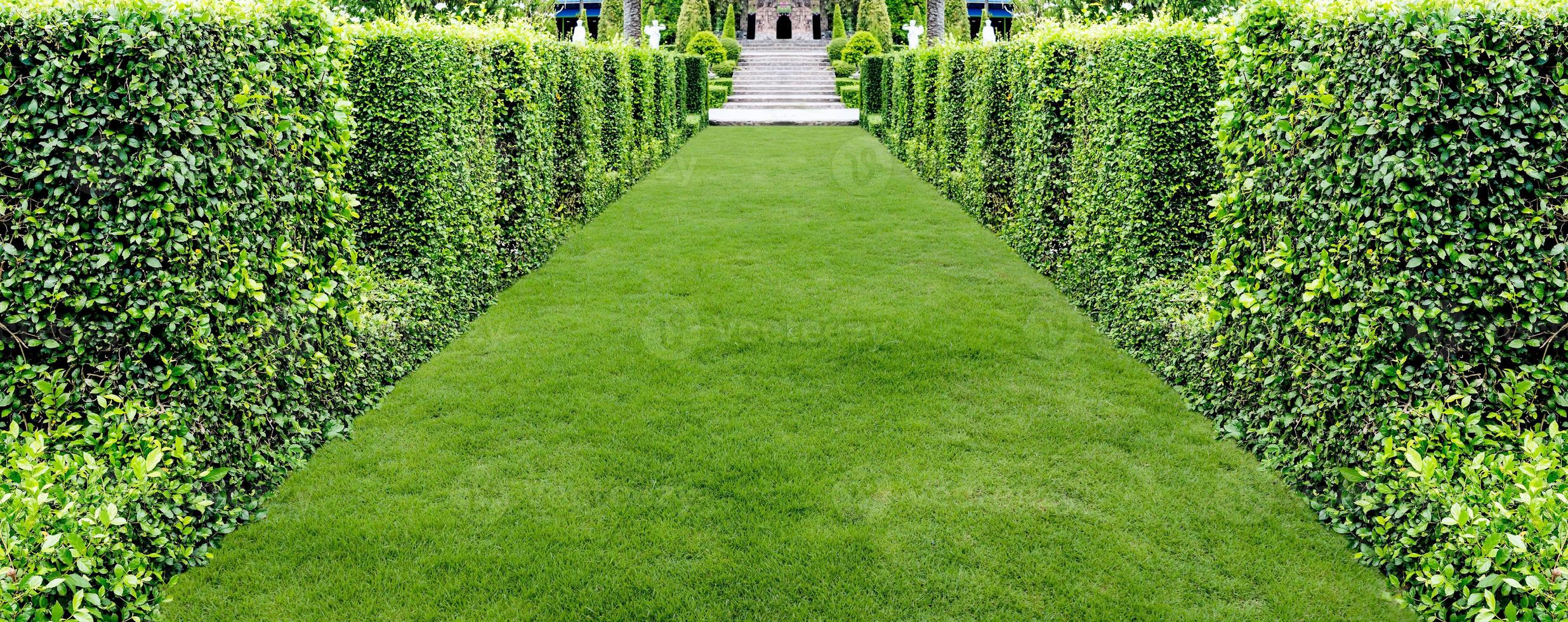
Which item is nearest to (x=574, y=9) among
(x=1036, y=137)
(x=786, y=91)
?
(x=786, y=91)

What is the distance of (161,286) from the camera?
412cm

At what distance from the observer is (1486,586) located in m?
3.46

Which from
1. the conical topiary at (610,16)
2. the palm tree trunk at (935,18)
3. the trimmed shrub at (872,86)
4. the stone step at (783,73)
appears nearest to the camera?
the trimmed shrub at (872,86)

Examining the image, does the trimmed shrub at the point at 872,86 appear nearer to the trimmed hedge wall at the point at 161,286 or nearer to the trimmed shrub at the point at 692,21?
the trimmed shrub at the point at 692,21

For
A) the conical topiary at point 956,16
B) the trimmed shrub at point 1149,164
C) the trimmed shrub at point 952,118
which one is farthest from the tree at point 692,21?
the trimmed shrub at point 1149,164

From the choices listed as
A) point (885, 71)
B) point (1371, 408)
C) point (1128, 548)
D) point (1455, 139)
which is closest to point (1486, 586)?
point (1371, 408)

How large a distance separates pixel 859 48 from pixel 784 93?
4.55 m

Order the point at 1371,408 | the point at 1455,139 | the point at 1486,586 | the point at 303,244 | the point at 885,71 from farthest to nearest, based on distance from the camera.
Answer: the point at 885,71 → the point at 303,244 → the point at 1371,408 → the point at 1455,139 → the point at 1486,586

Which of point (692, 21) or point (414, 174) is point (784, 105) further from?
point (414, 174)

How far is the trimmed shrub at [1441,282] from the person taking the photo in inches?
149

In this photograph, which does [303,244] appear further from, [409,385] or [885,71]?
[885,71]

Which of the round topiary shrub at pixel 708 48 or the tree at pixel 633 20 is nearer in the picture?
the tree at pixel 633 20

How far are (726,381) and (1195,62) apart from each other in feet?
13.3

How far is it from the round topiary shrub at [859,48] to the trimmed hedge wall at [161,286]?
1374 inches
